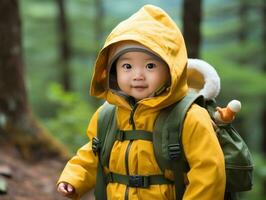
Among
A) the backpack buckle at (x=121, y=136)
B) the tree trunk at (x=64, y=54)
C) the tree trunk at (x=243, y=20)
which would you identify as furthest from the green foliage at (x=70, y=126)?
the tree trunk at (x=243, y=20)

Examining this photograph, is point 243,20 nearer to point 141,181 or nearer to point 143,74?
point 143,74

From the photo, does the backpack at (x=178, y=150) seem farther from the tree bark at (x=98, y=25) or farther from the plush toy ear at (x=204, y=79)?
the tree bark at (x=98, y=25)

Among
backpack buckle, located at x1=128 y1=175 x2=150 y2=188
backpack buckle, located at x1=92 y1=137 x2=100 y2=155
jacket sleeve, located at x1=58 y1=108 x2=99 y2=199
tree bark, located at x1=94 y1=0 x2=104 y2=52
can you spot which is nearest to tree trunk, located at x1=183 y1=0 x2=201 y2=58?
jacket sleeve, located at x1=58 y1=108 x2=99 y2=199

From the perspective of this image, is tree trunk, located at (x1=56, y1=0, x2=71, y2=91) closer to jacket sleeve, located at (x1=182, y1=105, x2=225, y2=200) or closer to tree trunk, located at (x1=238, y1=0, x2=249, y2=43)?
tree trunk, located at (x1=238, y1=0, x2=249, y2=43)

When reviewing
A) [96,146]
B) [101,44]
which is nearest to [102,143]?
[96,146]

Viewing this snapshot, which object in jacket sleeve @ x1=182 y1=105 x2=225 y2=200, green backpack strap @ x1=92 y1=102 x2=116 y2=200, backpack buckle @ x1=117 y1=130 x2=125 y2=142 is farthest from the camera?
green backpack strap @ x1=92 y1=102 x2=116 y2=200

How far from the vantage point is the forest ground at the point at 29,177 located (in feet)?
18.0

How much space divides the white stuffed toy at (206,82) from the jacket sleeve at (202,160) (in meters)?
0.19

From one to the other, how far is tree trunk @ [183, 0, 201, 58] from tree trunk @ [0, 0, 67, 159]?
2.16m

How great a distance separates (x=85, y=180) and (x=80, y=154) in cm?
20

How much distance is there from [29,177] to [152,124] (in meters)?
3.17

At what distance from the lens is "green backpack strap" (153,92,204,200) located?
10.0ft

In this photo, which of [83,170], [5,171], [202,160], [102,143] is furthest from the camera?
[5,171]

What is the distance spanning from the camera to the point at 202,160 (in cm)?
301
